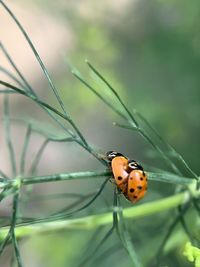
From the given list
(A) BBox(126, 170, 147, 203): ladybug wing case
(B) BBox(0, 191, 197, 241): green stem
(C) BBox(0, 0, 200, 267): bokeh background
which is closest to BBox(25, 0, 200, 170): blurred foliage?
(C) BBox(0, 0, 200, 267): bokeh background

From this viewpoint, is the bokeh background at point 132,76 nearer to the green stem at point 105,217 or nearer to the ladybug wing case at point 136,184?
the green stem at point 105,217

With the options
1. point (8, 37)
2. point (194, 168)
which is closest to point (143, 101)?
point (194, 168)

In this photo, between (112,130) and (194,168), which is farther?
(112,130)

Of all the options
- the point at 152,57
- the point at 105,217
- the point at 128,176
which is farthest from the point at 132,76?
the point at 128,176

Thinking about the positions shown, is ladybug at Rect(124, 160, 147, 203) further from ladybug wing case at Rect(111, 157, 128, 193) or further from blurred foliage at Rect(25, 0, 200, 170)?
blurred foliage at Rect(25, 0, 200, 170)

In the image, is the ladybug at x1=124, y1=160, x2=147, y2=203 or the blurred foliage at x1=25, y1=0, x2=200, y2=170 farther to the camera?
the blurred foliage at x1=25, y1=0, x2=200, y2=170

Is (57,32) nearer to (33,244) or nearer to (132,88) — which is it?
(132,88)

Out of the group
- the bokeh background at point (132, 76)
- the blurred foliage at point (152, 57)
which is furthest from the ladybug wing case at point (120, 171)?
the blurred foliage at point (152, 57)
